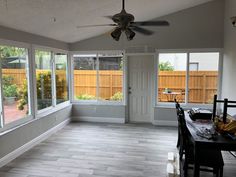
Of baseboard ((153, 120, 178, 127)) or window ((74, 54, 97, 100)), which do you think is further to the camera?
window ((74, 54, 97, 100))

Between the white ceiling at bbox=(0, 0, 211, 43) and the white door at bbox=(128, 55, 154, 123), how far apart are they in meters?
1.20

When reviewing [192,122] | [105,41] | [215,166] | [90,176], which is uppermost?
[105,41]

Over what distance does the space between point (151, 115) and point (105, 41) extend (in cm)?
254

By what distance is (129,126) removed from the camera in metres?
5.74

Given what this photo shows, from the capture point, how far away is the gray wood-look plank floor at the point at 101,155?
10.6 feet

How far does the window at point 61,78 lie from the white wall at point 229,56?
436cm

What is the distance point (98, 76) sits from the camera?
6195 mm

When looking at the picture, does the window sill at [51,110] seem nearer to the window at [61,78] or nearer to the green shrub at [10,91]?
the window at [61,78]

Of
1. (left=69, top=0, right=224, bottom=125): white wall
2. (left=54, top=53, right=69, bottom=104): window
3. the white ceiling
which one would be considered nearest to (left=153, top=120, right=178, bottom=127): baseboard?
(left=69, top=0, right=224, bottom=125): white wall

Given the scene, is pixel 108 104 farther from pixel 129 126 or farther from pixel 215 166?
pixel 215 166

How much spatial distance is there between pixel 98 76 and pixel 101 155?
113 inches

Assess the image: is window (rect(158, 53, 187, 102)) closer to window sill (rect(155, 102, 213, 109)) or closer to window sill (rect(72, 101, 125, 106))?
window sill (rect(155, 102, 213, 109))

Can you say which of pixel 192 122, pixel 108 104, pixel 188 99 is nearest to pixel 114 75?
pixel 108 104

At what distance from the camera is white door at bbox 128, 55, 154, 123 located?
590cm
